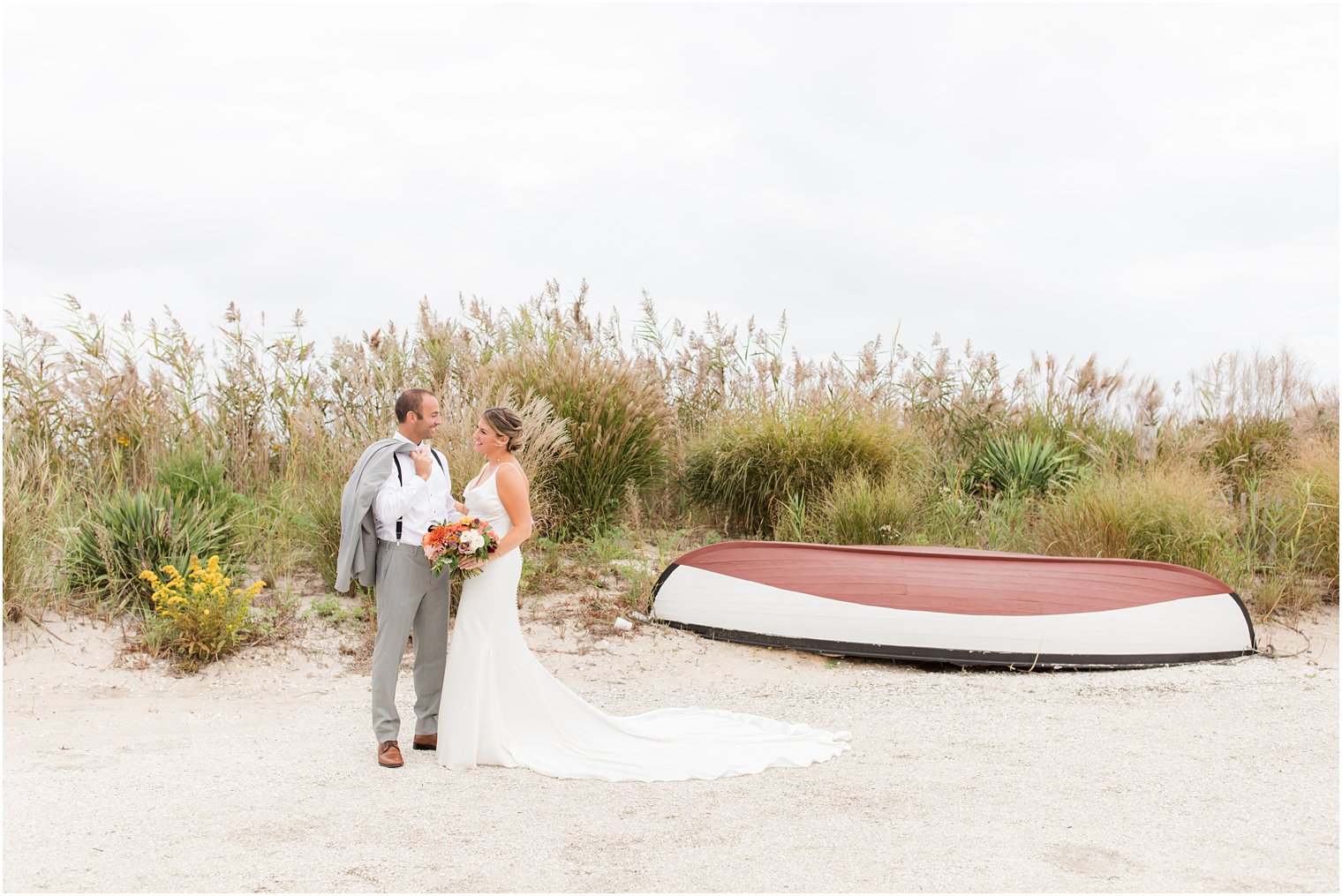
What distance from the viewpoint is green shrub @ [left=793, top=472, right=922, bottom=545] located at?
26.5ft

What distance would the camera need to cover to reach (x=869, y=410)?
9.77 meters

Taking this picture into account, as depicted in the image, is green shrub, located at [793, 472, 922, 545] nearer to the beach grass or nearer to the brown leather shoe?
the beach grass

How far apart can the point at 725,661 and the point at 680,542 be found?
7.32 feet

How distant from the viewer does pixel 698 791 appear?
4234mm

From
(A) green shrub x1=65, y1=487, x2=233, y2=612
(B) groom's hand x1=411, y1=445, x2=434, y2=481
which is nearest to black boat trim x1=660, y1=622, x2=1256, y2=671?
(B) groom's hand x1=411, y1=445, x2=434, y2=481

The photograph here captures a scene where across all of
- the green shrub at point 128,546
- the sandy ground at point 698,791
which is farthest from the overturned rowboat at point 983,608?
the green shrub at point 128,546

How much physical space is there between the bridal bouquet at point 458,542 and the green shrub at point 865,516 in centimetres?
421

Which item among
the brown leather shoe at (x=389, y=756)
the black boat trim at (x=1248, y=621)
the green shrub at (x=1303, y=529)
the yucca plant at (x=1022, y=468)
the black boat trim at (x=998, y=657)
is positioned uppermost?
the yucca plant at (x=1022, y=468)

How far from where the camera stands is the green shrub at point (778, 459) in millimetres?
8719

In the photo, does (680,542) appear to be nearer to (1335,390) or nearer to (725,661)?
(725,661)

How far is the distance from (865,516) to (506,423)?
4195 millimetres

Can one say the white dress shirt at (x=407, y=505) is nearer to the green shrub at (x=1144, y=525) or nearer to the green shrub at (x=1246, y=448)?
the green shrub at (x=1144, y=525)

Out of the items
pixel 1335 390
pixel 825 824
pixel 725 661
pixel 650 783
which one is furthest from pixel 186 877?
pixel 1335 390

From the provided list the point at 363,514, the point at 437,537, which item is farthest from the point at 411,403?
the point at 437,537
